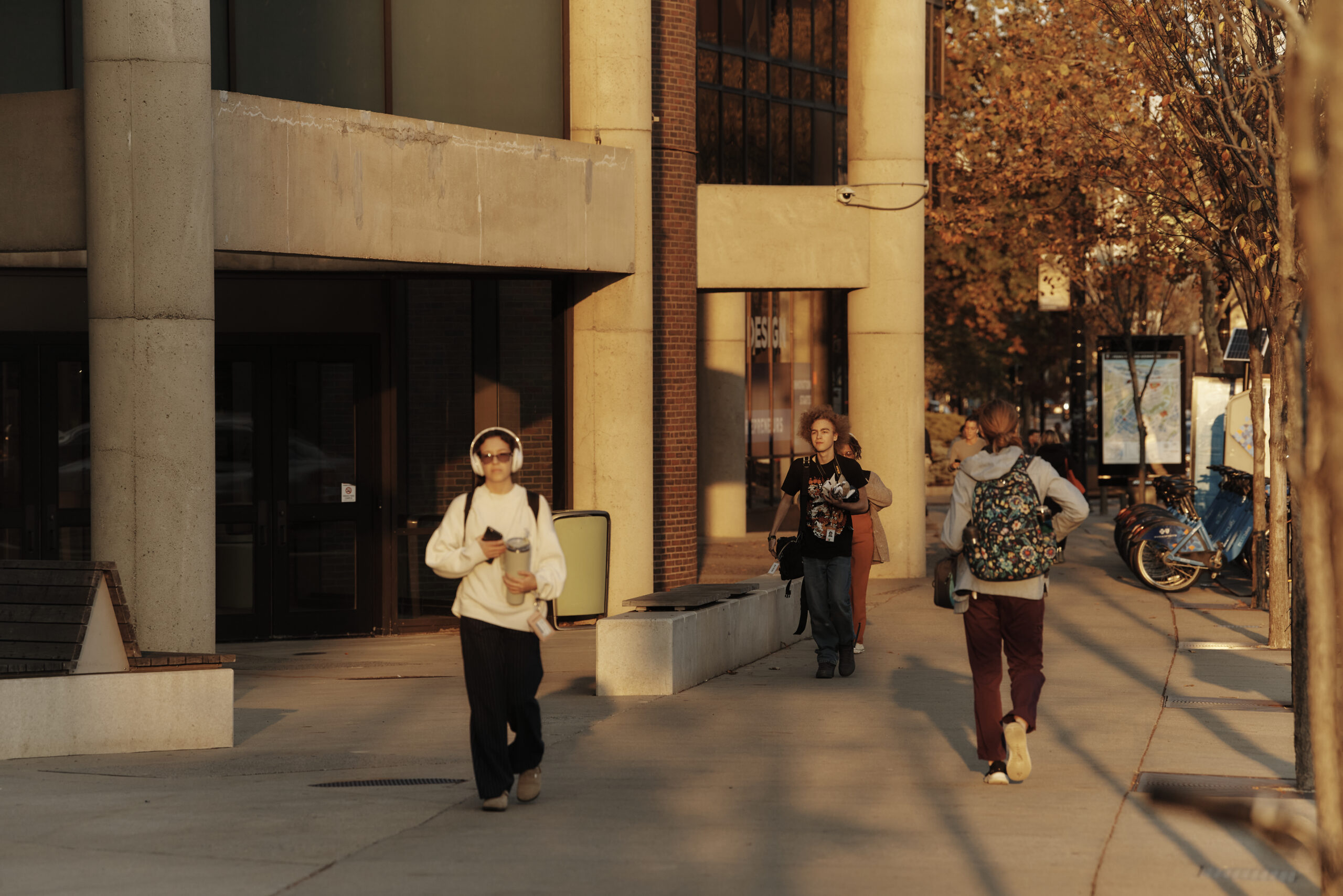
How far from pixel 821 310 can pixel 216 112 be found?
61.7 ft

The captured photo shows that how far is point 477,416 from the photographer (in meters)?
15.4

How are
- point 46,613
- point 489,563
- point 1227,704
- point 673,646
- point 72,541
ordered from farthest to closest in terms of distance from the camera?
point 72,541, point 673,646, point 1227,704, point 46,613, point 489,563

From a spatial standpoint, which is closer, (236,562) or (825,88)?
(236,562)

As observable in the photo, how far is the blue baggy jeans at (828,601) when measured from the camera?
11.3m

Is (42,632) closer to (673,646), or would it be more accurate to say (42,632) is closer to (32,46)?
(673,646)

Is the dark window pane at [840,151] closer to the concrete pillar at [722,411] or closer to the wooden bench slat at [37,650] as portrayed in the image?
the concrete pillar at [722,411]

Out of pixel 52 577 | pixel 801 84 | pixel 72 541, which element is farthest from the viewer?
pixel 801 84

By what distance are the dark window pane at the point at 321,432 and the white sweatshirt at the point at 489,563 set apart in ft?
25.9

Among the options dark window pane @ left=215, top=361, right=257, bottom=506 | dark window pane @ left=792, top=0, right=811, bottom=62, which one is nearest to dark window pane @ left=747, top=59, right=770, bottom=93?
dark window pane @ left=792, top=0, right=811, bottom=62

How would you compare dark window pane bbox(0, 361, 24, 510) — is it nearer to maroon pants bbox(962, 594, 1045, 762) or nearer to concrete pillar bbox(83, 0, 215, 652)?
concrete pillar bbox(83, 0, 215, 652)

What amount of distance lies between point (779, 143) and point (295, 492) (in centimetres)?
1015

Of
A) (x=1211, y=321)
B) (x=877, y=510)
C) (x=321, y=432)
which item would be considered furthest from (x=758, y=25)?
(x=1211, y=321)

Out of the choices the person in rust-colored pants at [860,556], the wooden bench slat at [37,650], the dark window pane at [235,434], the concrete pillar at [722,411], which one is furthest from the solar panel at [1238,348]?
the wooden bench slat at [37,650]

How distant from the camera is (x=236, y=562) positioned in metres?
14.5
